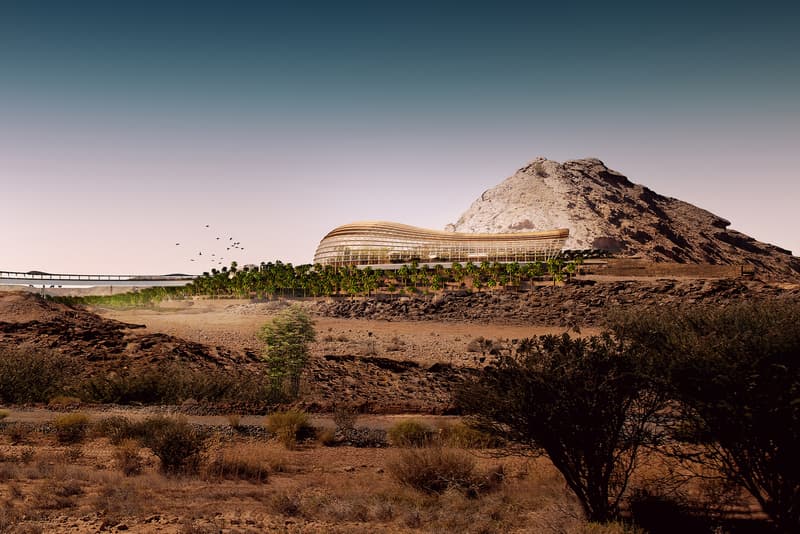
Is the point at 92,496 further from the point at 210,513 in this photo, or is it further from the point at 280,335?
the point at 280,335

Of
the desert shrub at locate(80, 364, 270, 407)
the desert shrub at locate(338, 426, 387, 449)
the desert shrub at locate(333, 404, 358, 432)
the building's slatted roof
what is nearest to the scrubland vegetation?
the desert shrub at locate(338, 426, 387, 449)

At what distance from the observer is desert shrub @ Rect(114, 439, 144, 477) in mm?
12166

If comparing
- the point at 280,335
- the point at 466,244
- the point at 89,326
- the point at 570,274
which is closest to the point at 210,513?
the point at 280,335

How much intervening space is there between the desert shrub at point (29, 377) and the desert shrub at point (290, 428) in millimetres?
11439

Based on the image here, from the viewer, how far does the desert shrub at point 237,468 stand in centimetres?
1234

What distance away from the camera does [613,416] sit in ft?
31.0

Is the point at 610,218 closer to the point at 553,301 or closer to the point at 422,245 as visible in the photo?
the point at 422,245

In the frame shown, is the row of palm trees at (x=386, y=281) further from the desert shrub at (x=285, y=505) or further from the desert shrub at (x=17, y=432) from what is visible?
the desert shrub at (x=285, y=505)

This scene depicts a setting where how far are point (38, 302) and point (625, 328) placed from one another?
4848 cm

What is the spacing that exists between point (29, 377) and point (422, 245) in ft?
293

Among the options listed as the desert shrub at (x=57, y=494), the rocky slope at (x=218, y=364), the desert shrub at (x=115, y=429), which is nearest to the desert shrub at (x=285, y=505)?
the desert shrub at (x=57, y=494)

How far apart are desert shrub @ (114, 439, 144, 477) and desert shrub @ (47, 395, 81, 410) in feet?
23.9

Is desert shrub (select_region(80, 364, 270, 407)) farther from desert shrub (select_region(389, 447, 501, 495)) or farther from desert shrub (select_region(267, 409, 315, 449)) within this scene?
desert shrub (select_region(389, 447, 501, 495))

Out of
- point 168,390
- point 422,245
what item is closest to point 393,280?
point 422,245
